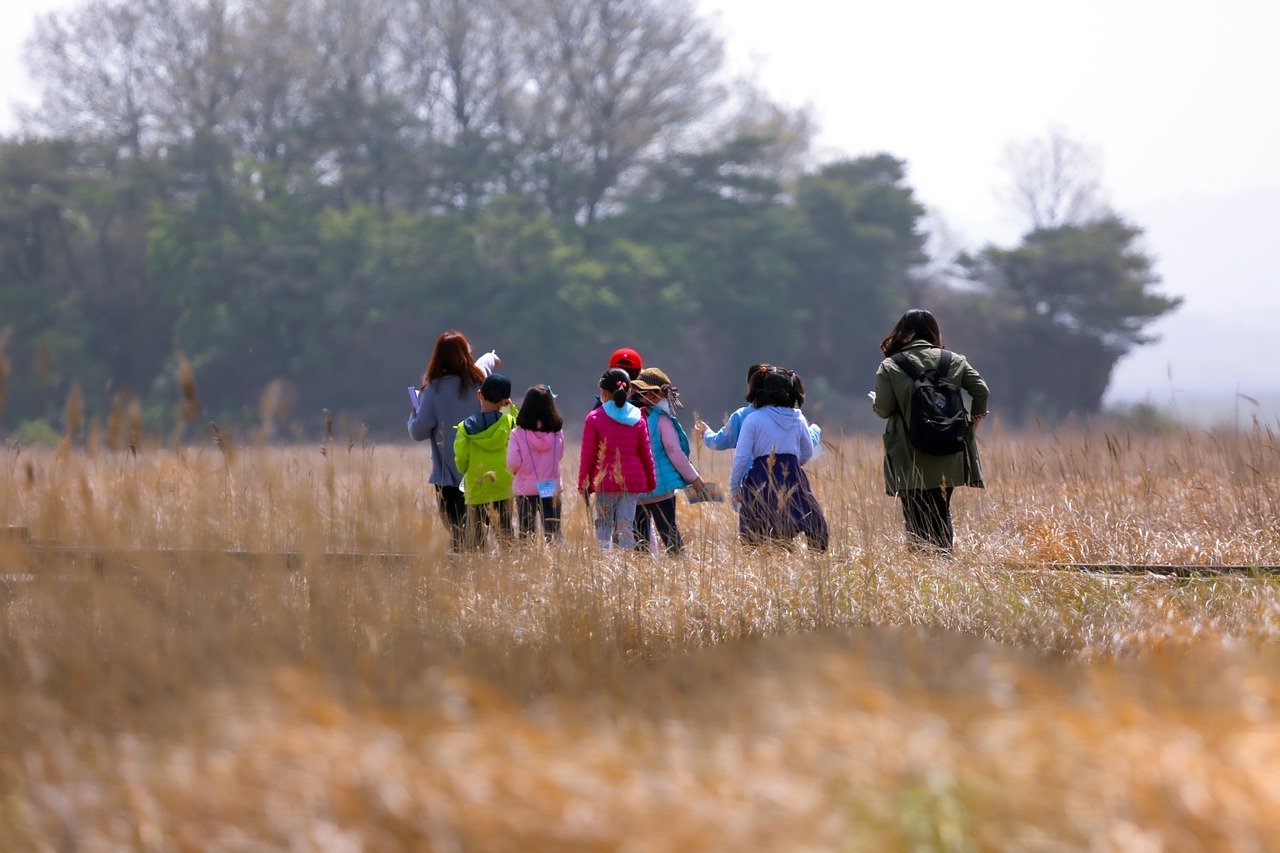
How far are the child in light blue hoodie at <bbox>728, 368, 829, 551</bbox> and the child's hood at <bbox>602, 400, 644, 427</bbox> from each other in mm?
614

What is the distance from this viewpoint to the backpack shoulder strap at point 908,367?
24.4ft

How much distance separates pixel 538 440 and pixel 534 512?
47 cm

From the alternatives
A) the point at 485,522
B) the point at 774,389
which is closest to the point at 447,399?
the point at 485,522

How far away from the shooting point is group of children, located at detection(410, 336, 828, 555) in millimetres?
7727

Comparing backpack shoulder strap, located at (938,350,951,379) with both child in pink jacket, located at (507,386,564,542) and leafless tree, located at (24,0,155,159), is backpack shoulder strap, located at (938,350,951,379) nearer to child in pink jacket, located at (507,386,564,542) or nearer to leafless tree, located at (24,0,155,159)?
child in pink jacket, located at (507,386,564,542)

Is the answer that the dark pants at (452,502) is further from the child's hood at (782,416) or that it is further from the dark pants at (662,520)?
the child's hood at (782,416)

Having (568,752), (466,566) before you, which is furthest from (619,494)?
(568,752)

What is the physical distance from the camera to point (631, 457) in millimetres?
7953

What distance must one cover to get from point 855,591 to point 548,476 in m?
2.29

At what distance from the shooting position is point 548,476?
816 centimetres

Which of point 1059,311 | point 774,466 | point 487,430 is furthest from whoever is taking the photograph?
point 1059,311

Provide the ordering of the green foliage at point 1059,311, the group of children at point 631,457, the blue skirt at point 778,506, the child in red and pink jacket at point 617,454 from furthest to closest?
the green foliage at point 1059,311 < the child in red and pink jacket at point 617,454 < the group of children at point 631,457 < the blue skirt at point 778,506

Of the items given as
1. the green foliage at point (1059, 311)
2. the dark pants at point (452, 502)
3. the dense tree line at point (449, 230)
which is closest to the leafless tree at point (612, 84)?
the dense tree line at point (449, 230)

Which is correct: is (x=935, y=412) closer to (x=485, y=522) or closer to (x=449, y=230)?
(x=485, y=522)
